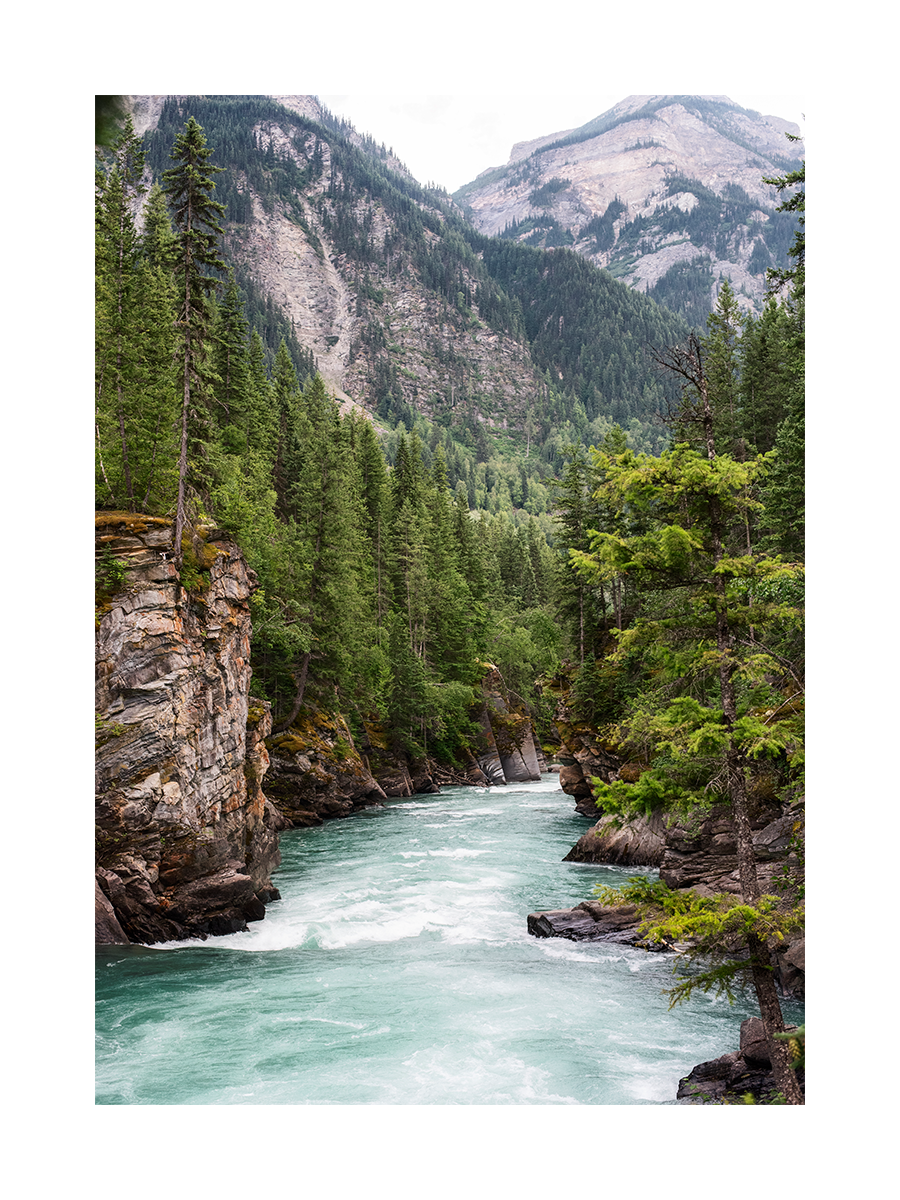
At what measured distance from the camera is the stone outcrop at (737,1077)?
6.87 m

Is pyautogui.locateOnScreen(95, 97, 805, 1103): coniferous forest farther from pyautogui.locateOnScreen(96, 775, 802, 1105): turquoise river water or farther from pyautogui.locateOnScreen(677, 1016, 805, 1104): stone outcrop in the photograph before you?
pyautogui.locateOnScreen(96, 775, 802, 1105): turquoise river water

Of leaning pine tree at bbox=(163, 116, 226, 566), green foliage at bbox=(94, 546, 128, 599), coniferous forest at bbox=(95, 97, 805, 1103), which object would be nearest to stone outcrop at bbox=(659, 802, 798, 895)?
coniferous forest at bbox=(95, 97, 805, 1103)

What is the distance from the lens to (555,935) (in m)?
13.0

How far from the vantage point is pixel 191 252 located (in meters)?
15.8

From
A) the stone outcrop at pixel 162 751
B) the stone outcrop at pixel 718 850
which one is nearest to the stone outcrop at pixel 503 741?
the stone outcrop at pixel 718 850

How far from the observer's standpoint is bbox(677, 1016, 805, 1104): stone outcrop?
6.87m

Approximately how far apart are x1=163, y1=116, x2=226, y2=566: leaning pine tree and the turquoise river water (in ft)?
23.2

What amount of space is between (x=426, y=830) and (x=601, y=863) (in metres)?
6.44

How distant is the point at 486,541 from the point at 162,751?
151ft

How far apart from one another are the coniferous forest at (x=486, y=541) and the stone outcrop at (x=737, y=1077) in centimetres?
102

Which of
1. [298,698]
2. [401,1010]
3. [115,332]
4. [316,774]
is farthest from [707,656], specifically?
[298,698]

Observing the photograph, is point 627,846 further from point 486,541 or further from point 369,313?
point 369,313

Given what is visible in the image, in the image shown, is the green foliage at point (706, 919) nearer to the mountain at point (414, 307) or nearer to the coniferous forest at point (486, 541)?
the coniferous forest at point (486, 541)
